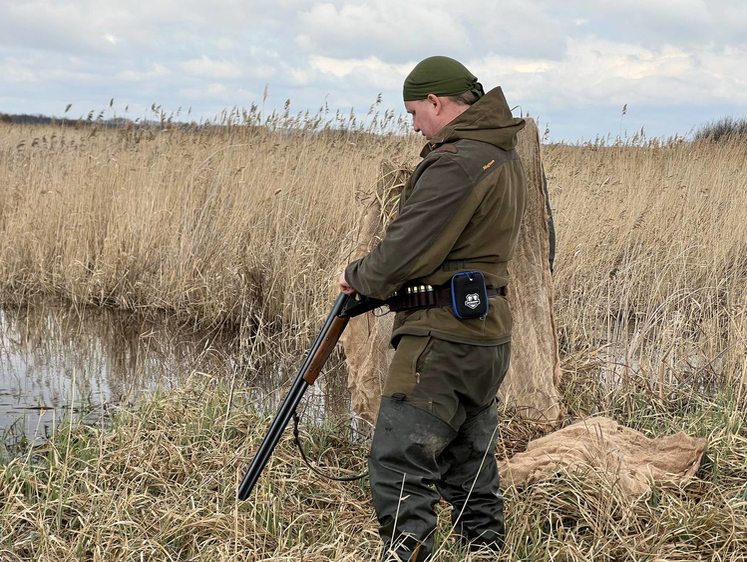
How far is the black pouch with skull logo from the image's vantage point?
2.67 m

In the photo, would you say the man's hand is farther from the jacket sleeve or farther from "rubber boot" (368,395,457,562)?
"rubber boot" (368,395,457,562)

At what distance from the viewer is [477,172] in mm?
2682

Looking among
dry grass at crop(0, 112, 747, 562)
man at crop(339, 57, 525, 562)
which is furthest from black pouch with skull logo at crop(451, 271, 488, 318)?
dry grass at crop(0, 112, 747, 562)

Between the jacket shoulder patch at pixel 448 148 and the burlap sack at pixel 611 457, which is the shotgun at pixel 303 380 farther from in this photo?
the burlap sack at pixel 611 457

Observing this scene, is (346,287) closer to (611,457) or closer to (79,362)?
(611,457)

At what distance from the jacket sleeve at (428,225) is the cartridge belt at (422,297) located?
84 millimetres

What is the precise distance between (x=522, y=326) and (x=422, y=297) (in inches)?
75.5

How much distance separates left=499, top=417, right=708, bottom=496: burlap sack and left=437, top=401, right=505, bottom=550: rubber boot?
432mm

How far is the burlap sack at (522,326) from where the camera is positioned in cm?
398

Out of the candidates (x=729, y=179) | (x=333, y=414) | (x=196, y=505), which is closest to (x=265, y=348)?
(x=333, y=414)

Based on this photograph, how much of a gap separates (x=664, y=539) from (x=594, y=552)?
0.96ft

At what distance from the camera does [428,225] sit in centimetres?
262

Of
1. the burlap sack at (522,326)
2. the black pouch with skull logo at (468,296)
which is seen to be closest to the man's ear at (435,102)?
the black pouch with skull logo at (468,296)

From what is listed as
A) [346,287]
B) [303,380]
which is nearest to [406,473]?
[303,380]
